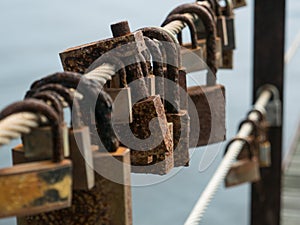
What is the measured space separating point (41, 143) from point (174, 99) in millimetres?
243

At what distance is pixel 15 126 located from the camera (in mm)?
475

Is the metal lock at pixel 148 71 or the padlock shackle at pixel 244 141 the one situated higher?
the metal lock at pixel 148 71

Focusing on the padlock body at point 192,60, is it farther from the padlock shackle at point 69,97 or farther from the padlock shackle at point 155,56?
the padlock shackle at point 69,97

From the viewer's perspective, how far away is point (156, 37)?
74cm

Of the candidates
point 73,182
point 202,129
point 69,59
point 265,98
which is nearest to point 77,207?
point 73,182

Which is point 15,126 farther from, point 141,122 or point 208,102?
point 208,102

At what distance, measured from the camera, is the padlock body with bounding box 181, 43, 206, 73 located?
2.99 feet

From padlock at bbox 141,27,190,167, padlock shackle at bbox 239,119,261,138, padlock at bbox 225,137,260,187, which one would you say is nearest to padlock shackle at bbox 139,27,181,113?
padlock at bbox 141,27,190,167

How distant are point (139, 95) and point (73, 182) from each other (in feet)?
0.45

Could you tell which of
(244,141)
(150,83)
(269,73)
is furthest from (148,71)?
(269,73)

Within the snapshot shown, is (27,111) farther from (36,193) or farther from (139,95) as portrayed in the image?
(139,95)

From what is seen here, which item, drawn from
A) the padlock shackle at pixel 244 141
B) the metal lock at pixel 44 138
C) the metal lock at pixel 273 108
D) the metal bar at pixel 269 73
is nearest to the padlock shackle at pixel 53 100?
the metal lock at pixel 44 138

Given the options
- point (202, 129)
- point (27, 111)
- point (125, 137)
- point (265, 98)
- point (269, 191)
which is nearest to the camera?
point (27, 111)

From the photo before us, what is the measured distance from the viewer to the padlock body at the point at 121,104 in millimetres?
608
